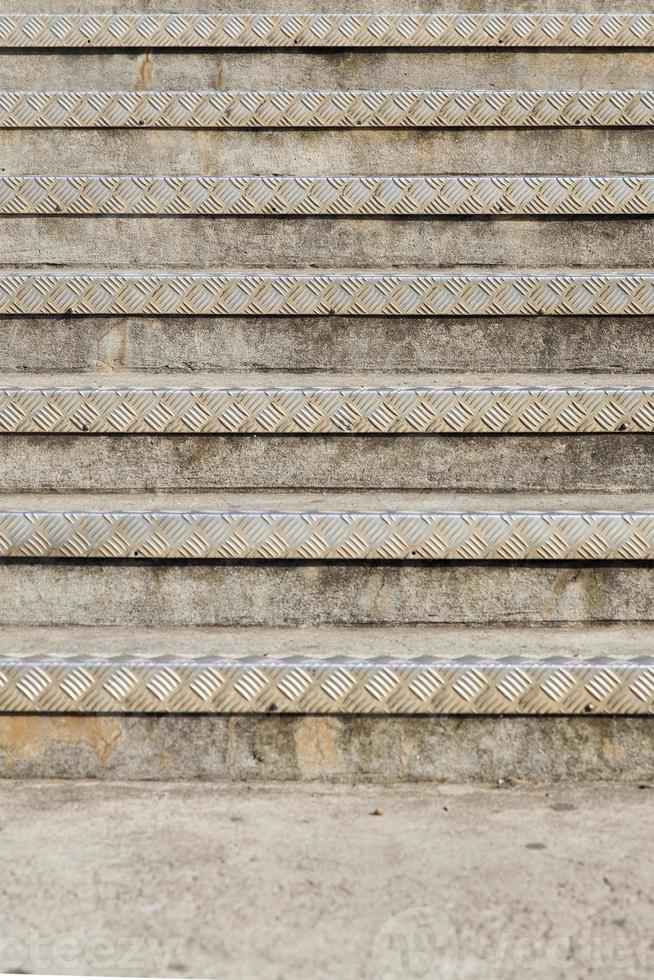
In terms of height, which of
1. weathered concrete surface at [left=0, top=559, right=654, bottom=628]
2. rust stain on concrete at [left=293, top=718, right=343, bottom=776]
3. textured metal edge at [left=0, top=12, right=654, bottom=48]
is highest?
textured metal edge at [left=0, top=12, right=654, bottom=48]

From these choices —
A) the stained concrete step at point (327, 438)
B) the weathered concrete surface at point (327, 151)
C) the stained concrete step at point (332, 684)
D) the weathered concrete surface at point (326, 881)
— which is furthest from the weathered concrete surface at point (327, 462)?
the weathered concrete surface at point (327, 151)

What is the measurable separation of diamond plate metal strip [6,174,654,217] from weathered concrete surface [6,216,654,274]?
49 millimetres

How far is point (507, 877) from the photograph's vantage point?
2.43 m

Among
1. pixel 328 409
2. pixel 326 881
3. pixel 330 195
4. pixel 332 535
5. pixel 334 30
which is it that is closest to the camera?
pixel 326 881

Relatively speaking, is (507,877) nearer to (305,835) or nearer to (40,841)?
(305,835)

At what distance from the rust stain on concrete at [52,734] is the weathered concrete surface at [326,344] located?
6.02 ft

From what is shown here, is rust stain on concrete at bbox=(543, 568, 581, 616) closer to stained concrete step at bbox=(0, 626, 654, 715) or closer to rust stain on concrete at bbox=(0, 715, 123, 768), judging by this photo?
stained concrete step at bbox=(0, 626, 654, 715)

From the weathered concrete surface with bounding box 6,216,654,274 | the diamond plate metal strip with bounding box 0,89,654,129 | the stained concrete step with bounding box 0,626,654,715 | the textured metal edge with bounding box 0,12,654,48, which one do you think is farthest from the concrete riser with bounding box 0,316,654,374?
the textured metal edge with bounding box 0,12,654,48

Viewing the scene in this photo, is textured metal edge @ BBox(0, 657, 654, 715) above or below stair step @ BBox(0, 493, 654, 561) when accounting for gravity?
below

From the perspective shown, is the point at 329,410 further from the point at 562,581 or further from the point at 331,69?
the point at 331,69

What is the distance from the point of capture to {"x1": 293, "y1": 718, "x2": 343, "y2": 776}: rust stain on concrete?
2879mm

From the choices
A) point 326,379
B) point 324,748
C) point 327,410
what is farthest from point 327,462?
point 324,748

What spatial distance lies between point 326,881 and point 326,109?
390cm

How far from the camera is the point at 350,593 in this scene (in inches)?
133
